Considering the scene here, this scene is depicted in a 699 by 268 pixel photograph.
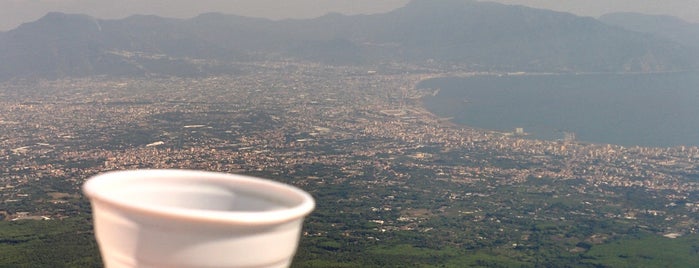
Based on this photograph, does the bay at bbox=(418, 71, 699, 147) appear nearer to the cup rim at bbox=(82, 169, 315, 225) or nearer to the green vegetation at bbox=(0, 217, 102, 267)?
the green vegetation at bbox=(0, 217, 102, 267)

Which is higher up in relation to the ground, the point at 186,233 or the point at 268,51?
the point at 186,233

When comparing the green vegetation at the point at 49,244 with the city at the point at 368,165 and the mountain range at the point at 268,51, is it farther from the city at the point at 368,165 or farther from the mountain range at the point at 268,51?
the mountain range at the point at 268,51

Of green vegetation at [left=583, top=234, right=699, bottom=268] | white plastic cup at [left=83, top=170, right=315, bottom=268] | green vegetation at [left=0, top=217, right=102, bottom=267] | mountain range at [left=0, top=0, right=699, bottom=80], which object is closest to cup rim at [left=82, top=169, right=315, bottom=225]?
white plastic cup at [left=83, top=170, right=315, bottom=268]

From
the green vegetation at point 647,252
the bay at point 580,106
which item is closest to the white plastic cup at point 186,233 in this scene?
the green vegetation at point 647,252

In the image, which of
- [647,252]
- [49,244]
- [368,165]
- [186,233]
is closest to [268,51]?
[368,165]

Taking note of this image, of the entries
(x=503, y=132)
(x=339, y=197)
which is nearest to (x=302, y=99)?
(x=503, y=132)

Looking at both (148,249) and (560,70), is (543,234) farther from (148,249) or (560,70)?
(560,70)

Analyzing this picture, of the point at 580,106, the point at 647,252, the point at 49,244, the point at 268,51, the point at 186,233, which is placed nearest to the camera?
the point at 186,233

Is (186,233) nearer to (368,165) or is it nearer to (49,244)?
(49,244)
